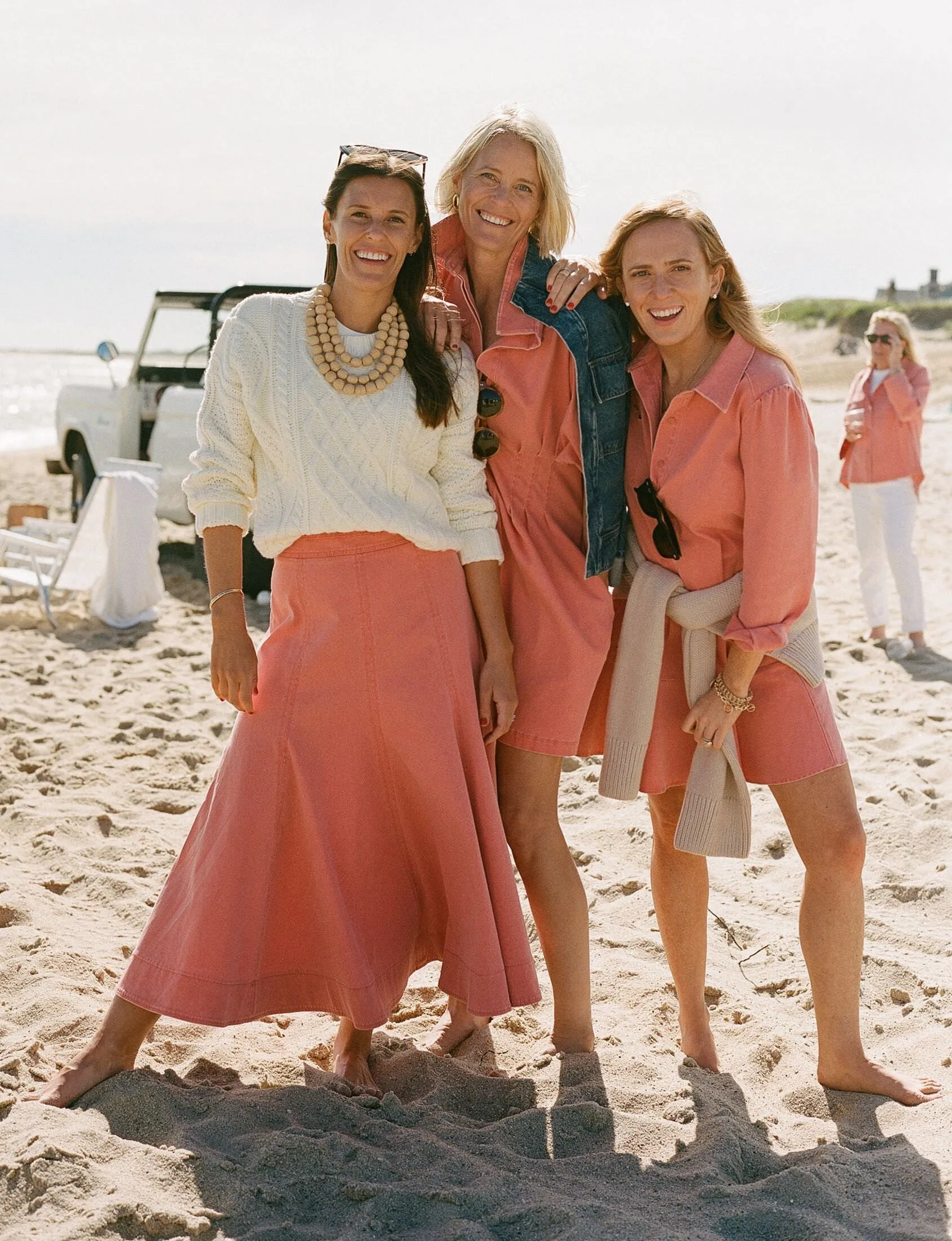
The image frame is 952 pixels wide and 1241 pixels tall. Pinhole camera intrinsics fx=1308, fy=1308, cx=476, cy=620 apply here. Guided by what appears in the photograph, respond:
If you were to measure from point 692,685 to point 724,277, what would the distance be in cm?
88

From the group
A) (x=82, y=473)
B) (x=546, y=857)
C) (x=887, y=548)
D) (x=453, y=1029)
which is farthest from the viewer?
(x=82, y=473)

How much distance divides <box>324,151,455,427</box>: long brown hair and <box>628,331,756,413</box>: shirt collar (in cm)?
43

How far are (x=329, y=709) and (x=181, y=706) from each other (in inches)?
135

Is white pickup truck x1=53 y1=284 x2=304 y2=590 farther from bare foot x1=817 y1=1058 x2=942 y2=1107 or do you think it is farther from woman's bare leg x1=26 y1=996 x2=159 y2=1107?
bare foot x1=817 y1=1058 x2=942 y2=1107

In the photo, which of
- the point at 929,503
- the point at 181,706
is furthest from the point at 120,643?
the point at 929,503

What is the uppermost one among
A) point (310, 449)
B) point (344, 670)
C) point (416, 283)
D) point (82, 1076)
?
point (416, 283)

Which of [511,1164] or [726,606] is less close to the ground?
[726,606]

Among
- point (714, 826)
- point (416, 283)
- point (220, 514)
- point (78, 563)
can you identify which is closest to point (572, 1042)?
point (714, 826)

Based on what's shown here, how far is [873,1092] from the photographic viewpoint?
285 cm

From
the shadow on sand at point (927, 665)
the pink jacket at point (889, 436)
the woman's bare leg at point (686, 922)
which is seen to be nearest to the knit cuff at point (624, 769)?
the woman's bare leg at point (686, 922)

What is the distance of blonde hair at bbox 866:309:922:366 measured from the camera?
7.75 metres

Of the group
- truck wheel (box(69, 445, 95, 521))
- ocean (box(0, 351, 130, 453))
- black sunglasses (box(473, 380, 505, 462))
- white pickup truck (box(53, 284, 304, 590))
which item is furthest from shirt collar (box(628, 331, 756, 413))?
truck wheel (box(69, 445, 95, 521))

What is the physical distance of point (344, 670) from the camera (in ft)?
9.01

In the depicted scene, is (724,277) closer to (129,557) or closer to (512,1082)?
(512,1082)
